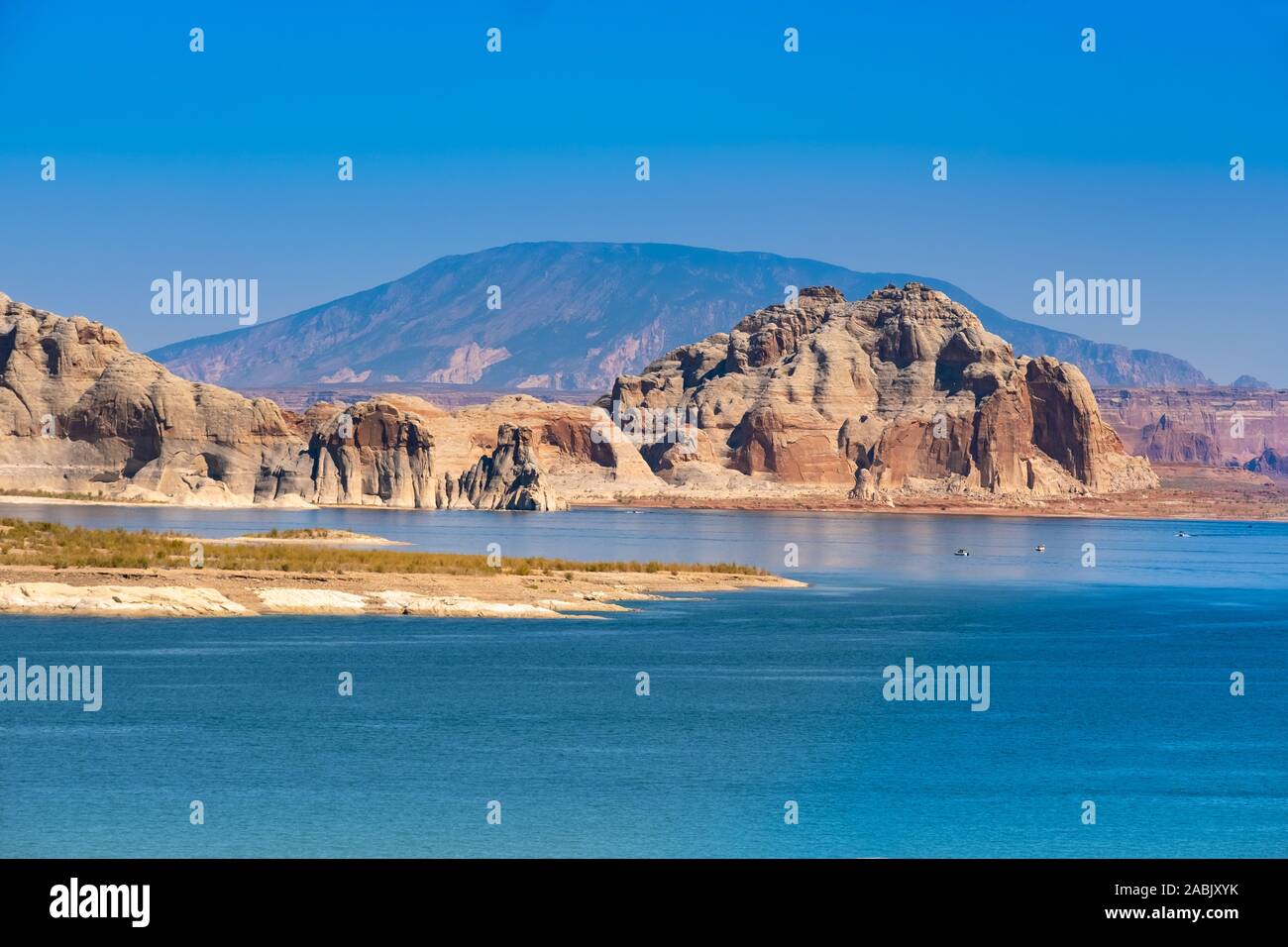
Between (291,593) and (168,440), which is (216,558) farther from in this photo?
(168,440)

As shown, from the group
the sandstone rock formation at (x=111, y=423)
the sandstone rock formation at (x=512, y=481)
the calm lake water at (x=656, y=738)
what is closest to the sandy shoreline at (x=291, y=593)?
the calm lake water at (x=656, y=738)

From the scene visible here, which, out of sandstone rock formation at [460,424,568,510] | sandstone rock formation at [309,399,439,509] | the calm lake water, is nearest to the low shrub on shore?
the calm lake water

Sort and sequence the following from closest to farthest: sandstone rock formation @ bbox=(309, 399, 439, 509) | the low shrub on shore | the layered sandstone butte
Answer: the low shrub on shore < the layered sandstone butte < sandstone rock formation @ bbox=(309, 399, 439, 509)

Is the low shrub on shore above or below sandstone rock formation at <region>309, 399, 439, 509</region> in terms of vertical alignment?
below

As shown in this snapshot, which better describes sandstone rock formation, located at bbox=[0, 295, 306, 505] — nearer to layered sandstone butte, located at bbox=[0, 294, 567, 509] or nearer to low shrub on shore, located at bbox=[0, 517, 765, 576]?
layered sandstone butte, located at bbox=[0, 294, 567, 509]

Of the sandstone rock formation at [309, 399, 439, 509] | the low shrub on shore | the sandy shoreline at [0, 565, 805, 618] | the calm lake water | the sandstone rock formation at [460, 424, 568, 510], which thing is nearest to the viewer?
the calm lake water

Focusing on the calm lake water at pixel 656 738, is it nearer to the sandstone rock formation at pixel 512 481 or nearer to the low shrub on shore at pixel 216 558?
the low shrub on shore at pixel 216 558

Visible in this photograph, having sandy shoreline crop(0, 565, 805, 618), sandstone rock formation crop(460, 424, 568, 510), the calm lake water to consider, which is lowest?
the calm lake water
